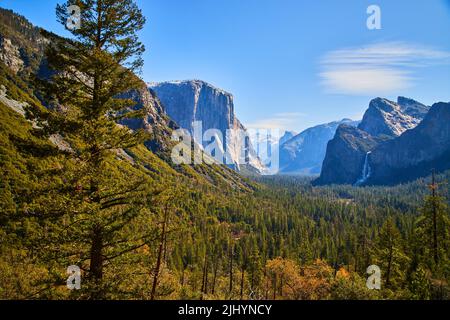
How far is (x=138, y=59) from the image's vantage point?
623 inches

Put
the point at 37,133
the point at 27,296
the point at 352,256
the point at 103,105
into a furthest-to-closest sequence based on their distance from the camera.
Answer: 1. the point at 352,256
2. the point at 103,105
3. the point at 37,133
4. the point at 27,296

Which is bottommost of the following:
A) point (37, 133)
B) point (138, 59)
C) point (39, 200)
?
point (39, 200)

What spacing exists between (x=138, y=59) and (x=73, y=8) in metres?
3.65

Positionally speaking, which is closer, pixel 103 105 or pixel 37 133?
pixel 37 133

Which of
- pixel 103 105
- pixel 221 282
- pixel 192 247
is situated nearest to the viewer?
pixel 103 105

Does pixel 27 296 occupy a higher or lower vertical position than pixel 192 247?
higher

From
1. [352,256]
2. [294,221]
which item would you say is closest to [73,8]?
[352,256]
